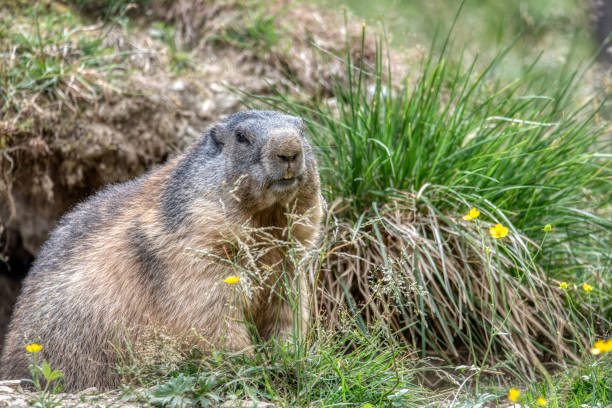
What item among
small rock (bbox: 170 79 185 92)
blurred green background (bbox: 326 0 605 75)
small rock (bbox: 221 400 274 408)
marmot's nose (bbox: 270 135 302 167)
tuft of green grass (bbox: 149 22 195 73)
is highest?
blurred green background (bbox: 326 0 605 75)

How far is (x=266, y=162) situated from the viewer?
382 centimetres

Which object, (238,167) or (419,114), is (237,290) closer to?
(238,167)

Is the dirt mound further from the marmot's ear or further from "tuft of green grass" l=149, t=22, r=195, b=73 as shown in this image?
the marmot's ear

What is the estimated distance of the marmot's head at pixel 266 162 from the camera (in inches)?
150

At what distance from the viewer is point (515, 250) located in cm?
453

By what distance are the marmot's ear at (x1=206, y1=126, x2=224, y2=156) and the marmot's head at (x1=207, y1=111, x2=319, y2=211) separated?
0.05 metres

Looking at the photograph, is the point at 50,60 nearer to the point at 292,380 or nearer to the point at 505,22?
the point at 292,380

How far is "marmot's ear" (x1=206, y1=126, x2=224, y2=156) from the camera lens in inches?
167

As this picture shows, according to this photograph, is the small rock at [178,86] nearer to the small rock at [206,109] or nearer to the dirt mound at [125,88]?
the dirt mound at [125,88]

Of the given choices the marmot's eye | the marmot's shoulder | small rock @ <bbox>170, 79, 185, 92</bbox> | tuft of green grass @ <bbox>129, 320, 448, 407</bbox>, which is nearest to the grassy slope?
tuft of green grass @ <bbox>129, 320, 448, 407</bbox>

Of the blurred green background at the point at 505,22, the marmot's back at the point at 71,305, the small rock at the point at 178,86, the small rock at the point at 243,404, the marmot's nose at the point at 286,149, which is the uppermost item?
the blurred green background at the point at 505,22

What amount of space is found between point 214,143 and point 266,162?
0.61m

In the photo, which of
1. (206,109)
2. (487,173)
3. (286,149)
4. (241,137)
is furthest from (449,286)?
(206,109)

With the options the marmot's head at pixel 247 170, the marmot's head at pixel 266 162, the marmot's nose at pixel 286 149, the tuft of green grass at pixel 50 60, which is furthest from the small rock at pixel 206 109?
the marmot's nose at pixel 286 149
